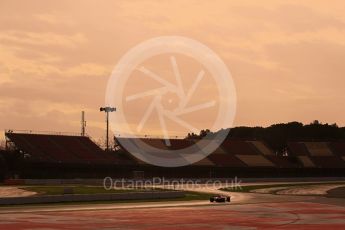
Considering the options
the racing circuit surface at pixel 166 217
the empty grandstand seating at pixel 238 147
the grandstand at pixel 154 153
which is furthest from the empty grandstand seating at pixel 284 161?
the racing circuit surface at pixel 166 217

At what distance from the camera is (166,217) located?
118 ft

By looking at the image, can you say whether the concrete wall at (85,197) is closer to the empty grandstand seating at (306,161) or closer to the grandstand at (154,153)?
the grandstand at (154,153)

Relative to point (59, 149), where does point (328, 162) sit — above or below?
below

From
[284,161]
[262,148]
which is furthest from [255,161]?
[262,148]

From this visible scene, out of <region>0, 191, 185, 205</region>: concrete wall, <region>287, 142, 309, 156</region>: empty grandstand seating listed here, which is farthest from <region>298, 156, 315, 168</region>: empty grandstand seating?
<region>0, 191, 185, 205</region>: concrete wall

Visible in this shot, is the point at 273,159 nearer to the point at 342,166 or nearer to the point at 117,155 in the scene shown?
the point at 342,166

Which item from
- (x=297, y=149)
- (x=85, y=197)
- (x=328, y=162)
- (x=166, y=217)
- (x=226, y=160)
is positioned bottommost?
(x=166, y=217)

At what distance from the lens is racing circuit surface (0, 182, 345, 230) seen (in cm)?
3081

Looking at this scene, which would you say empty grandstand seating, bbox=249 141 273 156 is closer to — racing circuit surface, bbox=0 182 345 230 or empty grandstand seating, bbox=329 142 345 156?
empty grandstand seating, bbox=329 142 345 156

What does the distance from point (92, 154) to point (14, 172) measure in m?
23.3

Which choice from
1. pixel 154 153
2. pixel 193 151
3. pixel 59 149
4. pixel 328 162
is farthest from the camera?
→ pixel 328 162

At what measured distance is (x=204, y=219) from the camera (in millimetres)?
34969

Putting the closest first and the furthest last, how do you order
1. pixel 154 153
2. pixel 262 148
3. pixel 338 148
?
pixel 154 153
pixel 262 148
pixel 338 148

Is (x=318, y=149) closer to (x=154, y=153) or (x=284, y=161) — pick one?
(x=284, y=161)
